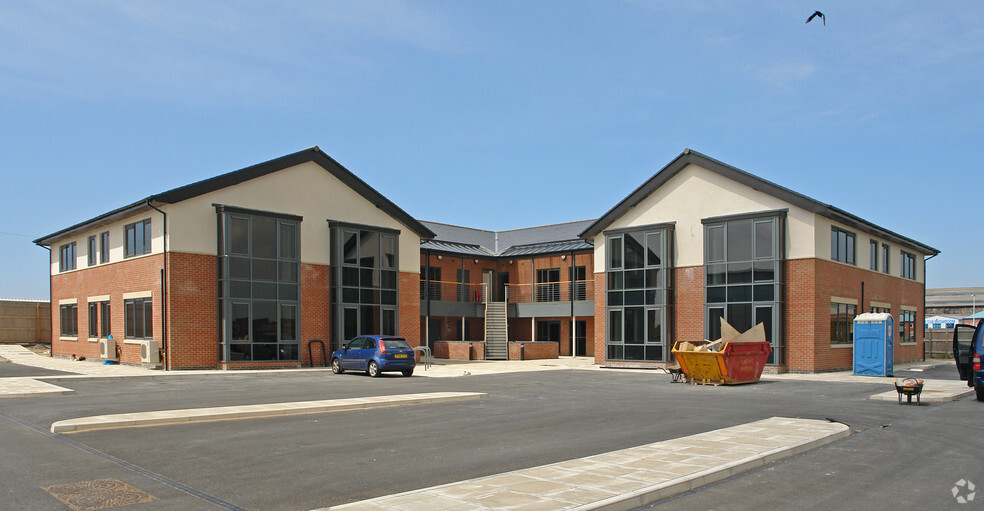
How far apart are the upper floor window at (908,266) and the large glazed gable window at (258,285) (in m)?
28.9

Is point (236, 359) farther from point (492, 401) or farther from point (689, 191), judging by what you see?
point (689, 191)

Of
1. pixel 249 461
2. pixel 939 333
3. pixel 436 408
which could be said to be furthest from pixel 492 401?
pixel 939 333

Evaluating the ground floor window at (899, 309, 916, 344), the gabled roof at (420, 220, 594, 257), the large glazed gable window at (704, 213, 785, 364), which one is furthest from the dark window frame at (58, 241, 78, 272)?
the ground floor window at (899, 309, 916, 344)

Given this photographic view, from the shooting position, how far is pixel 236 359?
2589 centimetres

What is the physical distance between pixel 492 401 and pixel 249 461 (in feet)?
26.7

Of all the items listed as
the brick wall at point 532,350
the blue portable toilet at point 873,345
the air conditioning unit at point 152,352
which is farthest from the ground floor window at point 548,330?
the air conditioning unit at point 152,352

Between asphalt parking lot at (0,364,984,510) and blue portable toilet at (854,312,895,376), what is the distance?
6.83 meters

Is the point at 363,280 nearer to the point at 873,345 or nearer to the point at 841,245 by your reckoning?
the point at 841,245

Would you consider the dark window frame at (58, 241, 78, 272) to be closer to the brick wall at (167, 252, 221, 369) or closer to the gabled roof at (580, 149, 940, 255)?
the brick wall at (167, 252, 221, 369)

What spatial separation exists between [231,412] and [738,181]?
20.8m

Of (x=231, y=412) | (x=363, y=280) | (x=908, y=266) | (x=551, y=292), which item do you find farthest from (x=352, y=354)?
(x=908, y=266)

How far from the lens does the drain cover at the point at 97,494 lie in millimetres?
6641

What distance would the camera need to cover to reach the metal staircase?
37719mm

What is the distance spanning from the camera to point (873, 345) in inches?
971
